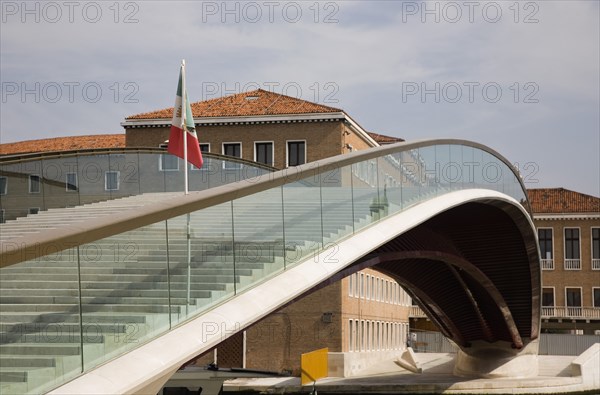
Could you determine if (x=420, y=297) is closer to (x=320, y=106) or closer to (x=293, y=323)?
(x=293, y=323)

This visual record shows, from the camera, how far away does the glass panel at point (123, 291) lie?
6840 mm

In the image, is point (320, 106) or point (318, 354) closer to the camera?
point (318, 354)

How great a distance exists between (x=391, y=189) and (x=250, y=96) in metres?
28.0

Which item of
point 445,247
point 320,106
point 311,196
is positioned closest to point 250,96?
point 320,106

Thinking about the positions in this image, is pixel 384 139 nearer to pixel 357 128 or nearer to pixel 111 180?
pixel 357 128

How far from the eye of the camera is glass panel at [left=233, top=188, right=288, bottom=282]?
30.3ft

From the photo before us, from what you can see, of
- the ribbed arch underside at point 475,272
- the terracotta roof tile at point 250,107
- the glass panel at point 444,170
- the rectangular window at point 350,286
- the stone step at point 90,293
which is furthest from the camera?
the terracotta roof tile at point 250,107

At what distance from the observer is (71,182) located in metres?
15.2

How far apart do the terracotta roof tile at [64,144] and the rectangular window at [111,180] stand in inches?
1206

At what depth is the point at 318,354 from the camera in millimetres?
20109

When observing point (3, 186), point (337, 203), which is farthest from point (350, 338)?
point (337, 203)

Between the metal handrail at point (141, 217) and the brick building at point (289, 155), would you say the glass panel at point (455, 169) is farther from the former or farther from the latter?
the brick building at point (289, 155)

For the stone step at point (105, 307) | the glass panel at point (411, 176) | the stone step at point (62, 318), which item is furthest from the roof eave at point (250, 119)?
the stone step at point (62, 318)

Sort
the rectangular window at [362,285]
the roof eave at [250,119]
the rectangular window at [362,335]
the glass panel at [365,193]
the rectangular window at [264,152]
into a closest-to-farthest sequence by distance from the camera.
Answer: the glass panel at [365,193] < the roof eave at [250,119] < the rectangular window at [264,152] < the rectangular window at [362,335] < the rectangular window at [362,285]
